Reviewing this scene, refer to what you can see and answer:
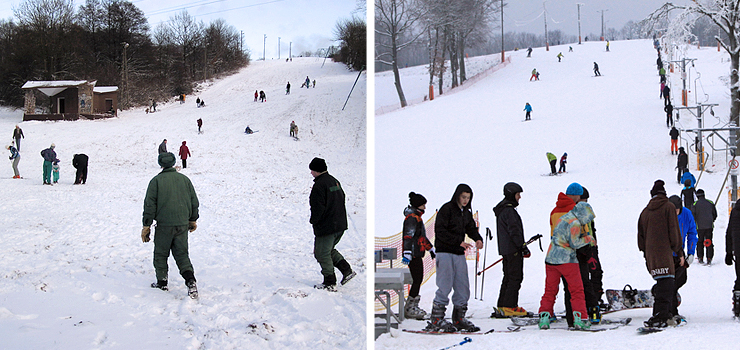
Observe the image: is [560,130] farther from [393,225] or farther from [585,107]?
[393,225]

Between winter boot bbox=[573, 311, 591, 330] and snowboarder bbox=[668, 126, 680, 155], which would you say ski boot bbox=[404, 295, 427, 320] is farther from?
snowboarder bbox=[668, 126, 680, 155]

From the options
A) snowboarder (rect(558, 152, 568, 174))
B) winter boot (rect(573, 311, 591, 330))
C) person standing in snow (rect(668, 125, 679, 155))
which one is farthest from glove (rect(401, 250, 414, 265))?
person standing in snow (rect(668, 125, 679, 155))

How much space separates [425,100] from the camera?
16.5 metres

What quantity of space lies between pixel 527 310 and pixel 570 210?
3.68ft

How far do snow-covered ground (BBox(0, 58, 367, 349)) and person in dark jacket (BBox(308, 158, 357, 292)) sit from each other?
6.0 inches

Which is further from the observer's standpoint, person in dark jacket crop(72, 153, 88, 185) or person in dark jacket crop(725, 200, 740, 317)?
person in dark jacket crop(725, 200, 740, 317)

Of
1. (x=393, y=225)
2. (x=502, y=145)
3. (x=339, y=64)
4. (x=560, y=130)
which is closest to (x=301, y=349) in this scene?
(x=339, y=64)

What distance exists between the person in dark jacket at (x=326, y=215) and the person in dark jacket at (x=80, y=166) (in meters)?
1.40

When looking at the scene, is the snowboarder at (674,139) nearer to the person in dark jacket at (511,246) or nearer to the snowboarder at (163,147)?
the person in dark jacket at (511,246)

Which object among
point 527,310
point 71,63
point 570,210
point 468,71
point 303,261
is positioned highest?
point 468,71

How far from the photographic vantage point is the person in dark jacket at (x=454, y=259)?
12.1 ft

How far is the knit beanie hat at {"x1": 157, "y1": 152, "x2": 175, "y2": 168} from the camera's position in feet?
11.5

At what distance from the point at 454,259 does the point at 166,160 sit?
6.20 ft

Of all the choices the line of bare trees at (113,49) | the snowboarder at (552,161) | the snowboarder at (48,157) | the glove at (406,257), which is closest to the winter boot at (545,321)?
the glove at (406,257)
